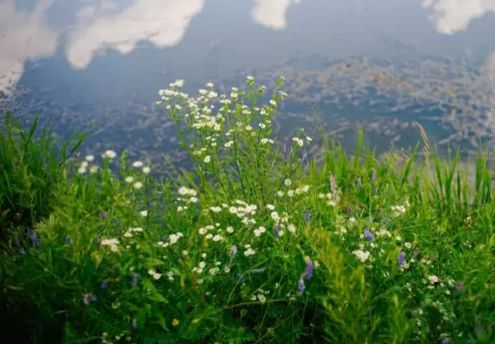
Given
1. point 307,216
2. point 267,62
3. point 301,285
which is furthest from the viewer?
point 267,62

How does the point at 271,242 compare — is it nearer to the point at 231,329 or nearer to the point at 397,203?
the point at 231,329

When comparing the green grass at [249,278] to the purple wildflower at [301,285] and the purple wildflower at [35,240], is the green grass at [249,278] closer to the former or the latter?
the purple wildflower at [301,285]

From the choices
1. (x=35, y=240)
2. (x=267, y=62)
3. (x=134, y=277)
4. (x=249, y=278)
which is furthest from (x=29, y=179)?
(x=267, y=62)

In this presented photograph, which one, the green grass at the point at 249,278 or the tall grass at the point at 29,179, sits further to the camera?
the tall grass at the point at 29,179

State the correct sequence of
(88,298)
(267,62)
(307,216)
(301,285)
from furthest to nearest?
(267,62) < (307,216) < (301,285) < (88,298)

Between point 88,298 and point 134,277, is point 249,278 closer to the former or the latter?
point 134,277

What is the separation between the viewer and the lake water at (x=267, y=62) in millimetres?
6297

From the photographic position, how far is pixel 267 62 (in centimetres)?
742

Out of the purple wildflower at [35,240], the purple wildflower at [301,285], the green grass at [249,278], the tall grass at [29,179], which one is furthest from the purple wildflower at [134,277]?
the tall grass at [29,179]

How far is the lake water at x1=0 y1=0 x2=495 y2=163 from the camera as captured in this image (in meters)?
6.30

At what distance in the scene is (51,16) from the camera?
8.88 m

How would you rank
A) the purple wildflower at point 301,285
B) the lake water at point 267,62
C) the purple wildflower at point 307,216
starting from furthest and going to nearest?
the lake water at point 267,62 → the purple wildflower at point 307,216 → the purple wildflower at point 301,285

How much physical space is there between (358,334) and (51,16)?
25.3 feet

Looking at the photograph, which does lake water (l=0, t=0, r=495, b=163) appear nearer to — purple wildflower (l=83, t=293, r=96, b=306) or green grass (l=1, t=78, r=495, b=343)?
green grass (l=1, t=78, r=495, b=343)
